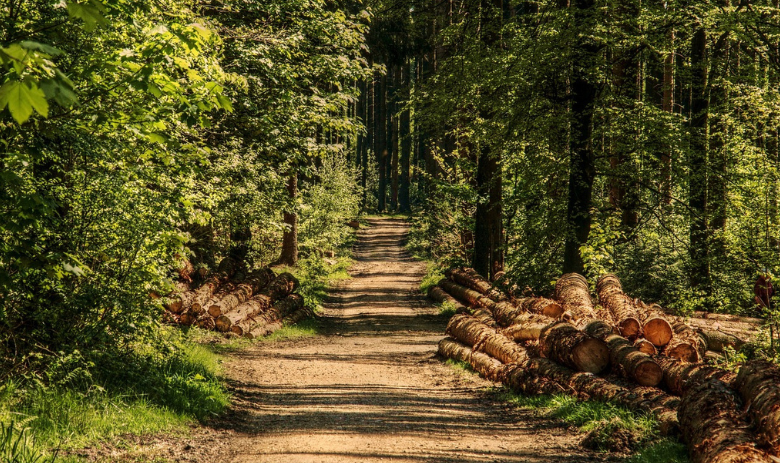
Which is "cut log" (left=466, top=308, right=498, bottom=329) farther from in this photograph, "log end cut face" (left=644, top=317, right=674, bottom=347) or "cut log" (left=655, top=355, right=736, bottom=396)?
"cut log" (left=655, top=355, right=736, bottom=396)

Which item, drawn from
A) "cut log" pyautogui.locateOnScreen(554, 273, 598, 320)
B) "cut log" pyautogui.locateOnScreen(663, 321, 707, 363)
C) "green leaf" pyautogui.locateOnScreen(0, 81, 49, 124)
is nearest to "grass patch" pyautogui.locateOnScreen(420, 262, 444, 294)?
"cut log" pyautogui.locateOnScreen(554, 273, 598, 320)

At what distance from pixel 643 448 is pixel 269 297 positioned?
39.4 ft

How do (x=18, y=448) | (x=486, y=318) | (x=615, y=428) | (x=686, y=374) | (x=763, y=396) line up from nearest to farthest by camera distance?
(x=18, y=448) < (x=763, y=396) < (x=615, y=428) < (x=686, y=374) < (x=486, y=318)

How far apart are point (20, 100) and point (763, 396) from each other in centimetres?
591

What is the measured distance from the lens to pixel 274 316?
1590 cm

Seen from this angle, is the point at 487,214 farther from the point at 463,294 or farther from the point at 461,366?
the point at 461,366

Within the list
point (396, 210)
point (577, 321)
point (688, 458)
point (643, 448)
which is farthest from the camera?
point (396, 210)

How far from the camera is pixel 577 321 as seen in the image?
404 inches

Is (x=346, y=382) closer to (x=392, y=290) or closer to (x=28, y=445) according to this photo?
(x=28, y=445)

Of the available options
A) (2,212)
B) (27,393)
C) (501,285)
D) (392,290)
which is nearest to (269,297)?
(501,285)

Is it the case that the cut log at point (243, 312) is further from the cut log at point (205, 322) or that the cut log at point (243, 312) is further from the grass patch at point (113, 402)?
the grass patch at point (113, 402)

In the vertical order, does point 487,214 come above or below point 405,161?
below

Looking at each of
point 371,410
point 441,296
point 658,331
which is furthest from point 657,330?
point 441,296

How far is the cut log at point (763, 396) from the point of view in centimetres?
491
